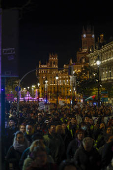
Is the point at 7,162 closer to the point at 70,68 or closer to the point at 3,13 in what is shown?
the point at 3,13

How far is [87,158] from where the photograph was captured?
5926 millimetres

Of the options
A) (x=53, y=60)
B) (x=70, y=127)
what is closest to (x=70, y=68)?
(x=70, y=127)

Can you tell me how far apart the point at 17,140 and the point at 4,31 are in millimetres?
2571

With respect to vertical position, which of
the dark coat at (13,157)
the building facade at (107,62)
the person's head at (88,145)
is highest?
the building facade at (107,62)

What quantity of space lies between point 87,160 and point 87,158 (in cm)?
6

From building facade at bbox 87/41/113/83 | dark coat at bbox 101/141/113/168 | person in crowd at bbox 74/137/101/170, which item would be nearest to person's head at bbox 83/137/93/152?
person in crowd at bbox 74/137/101/170

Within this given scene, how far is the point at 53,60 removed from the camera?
200 m

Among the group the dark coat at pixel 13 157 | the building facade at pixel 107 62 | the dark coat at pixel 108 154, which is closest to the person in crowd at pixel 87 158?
the dark coat at pixel 108 154

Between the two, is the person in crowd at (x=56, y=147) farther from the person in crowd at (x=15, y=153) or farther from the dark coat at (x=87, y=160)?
the dark coat at (x=87, y=160)

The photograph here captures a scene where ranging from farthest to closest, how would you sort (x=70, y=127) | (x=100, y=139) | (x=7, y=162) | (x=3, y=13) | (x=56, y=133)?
(x=70, y=127)
(x=100, y=139)
(x=56, y=133)
(x=7, y=162)
(x=3, y=13)

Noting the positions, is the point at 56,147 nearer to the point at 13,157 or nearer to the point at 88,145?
the point at 13,157

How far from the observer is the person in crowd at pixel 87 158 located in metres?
5.86

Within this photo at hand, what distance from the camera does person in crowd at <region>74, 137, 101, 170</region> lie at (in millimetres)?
5863

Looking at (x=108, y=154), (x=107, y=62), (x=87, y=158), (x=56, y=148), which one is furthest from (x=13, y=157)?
(x=107, y=62)
